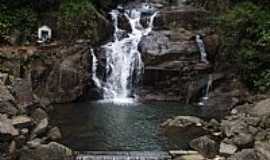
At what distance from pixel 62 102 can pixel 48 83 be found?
1101 mm

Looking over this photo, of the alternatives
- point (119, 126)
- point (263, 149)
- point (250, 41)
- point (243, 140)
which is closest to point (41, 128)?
point (119, 126)

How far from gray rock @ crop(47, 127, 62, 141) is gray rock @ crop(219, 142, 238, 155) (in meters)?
5.50

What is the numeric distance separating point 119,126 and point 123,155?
365cm

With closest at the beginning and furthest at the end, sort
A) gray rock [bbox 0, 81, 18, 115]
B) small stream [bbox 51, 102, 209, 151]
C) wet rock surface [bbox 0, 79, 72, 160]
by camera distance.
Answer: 1. wet rock surface [bbox 0, 79, 72, 160]
2. gray rock [bbox 0, 81, 18, 115]
3. small stream [bbox 51, 102, 209, 151]

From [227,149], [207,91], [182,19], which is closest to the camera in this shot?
[227,149]

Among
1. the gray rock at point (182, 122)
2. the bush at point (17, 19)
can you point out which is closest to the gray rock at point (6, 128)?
the gray rock at point (182, 122)

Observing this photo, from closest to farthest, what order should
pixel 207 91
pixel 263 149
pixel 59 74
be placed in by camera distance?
pixel 263 149, pixel 59 74, pixel 207 91

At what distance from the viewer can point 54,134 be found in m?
16.6

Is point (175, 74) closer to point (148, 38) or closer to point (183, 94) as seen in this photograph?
point (183, 94)

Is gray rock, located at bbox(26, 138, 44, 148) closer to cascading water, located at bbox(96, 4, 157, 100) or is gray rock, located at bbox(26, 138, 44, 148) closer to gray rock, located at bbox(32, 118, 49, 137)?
gray rock, located at bbox(32, 118, 49, 137)

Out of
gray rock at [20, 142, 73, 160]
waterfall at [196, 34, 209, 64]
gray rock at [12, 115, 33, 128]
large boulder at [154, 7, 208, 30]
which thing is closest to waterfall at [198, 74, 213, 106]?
waterfall at [196, 34, 209, 64]

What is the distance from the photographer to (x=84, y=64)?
2380 centimetres

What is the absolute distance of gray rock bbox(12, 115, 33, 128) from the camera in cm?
1575

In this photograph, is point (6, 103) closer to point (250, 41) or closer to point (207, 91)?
point (207, 91)
